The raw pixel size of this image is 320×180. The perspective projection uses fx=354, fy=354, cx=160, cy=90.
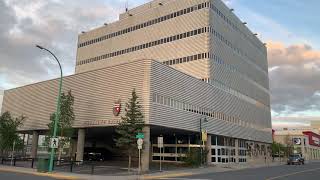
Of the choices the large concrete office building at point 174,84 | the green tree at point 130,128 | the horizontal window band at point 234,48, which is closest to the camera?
the green tree at point 130,128

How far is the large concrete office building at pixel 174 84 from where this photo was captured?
4012 centimetres

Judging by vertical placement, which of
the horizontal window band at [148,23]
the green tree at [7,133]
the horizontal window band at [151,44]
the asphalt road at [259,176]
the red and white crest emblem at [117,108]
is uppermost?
the horizontal window band at [148,23]

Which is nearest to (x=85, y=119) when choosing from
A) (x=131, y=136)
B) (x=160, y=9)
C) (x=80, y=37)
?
(x=131, y=136)

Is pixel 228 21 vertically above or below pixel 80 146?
above

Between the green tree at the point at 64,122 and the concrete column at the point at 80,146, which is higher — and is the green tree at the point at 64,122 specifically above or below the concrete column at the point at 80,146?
above

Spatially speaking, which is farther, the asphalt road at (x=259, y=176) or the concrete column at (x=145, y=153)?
the concrete column at (x=145, y=153)

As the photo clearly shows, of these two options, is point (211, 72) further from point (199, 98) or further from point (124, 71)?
point (124, 71)

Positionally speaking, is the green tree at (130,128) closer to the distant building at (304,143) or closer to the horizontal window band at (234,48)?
the horizontal window band at (234,48)

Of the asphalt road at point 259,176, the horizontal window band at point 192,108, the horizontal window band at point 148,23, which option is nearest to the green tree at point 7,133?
the horizontal window band at point 192,108

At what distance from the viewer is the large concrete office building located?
40125 millimetres

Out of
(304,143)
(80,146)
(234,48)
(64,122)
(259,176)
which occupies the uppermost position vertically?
(234,48)

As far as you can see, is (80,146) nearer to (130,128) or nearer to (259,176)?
(130,128)

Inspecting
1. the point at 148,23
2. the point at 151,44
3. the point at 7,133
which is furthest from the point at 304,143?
the point at 7,133

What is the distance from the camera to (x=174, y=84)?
41.8 metres
